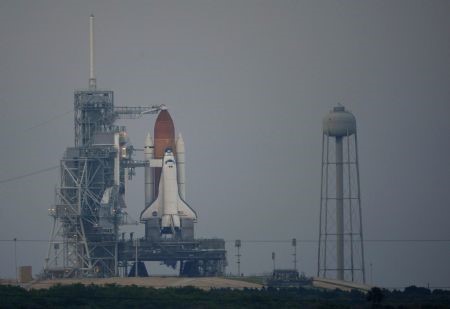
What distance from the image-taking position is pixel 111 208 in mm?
179000

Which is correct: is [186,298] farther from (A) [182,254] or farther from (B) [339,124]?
(B) [339,124]

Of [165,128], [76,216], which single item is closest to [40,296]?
[76,216]

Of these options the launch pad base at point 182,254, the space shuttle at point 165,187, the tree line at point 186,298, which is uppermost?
the space shuttle at point 165,187

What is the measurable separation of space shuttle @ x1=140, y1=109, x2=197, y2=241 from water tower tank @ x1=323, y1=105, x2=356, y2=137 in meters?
15.2

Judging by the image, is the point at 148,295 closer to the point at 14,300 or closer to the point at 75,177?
the point at 14,300

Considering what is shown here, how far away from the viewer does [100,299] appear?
15662cm

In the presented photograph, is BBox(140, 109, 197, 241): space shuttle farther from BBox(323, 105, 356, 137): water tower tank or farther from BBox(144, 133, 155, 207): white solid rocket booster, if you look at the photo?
BBox(323, 105, 356, 137): water tower tank

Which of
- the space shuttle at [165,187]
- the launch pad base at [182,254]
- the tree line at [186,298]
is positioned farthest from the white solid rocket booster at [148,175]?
the tree line at [186,298]

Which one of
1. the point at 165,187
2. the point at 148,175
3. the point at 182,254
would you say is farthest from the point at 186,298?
the point at 148,175

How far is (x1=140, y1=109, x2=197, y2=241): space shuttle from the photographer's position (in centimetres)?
18238

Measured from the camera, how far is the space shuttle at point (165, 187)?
182 meters

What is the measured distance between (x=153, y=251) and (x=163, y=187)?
6.80m

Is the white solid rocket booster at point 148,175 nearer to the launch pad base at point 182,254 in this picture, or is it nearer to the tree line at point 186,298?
the launch pad base at point 182,254

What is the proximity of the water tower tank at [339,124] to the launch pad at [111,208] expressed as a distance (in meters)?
16.0
